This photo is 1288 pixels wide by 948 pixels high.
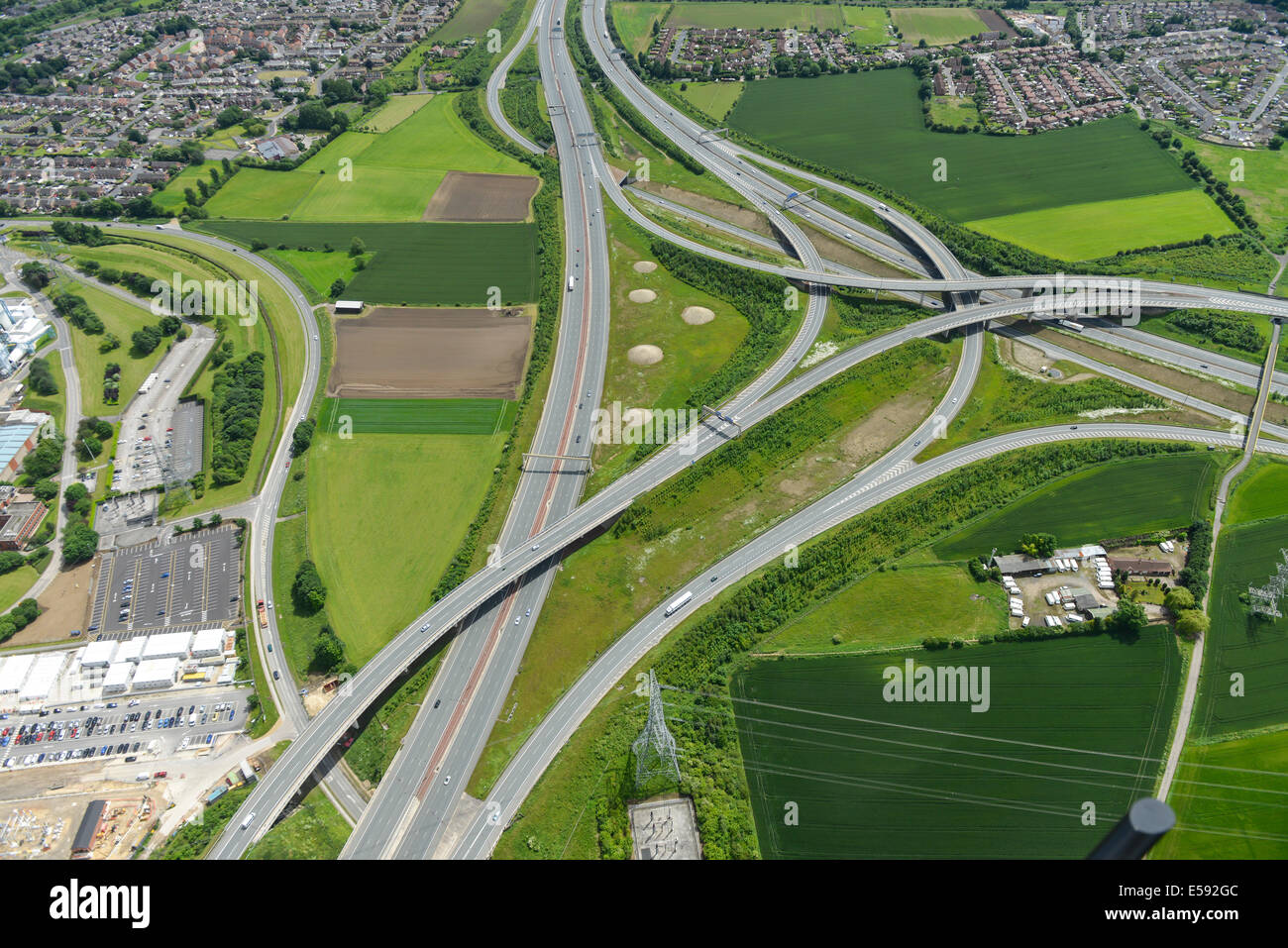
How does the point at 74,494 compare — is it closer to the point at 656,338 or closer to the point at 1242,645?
the point at 656,338

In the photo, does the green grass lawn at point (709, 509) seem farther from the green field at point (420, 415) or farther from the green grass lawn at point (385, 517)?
the green field at point (420, 415)

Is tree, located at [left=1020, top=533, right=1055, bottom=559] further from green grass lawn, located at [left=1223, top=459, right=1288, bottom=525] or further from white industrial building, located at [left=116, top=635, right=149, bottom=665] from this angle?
white industrial building, located at [left=116, top=635, right=149, bottom=665]

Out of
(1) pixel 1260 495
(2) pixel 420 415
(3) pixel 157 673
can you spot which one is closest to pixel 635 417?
(2) pixel 420 415

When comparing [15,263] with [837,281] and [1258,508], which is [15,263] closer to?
[837,281]

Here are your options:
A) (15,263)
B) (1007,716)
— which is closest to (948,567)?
(1007,716)

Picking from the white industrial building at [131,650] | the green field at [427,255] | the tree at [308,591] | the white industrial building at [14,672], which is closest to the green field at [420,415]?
the green field at [427,255]

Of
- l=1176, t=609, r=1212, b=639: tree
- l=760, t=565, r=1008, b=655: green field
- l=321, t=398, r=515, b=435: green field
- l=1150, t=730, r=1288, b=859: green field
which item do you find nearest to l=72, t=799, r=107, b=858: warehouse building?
l=321, t=398, r=515, b=435: green field
